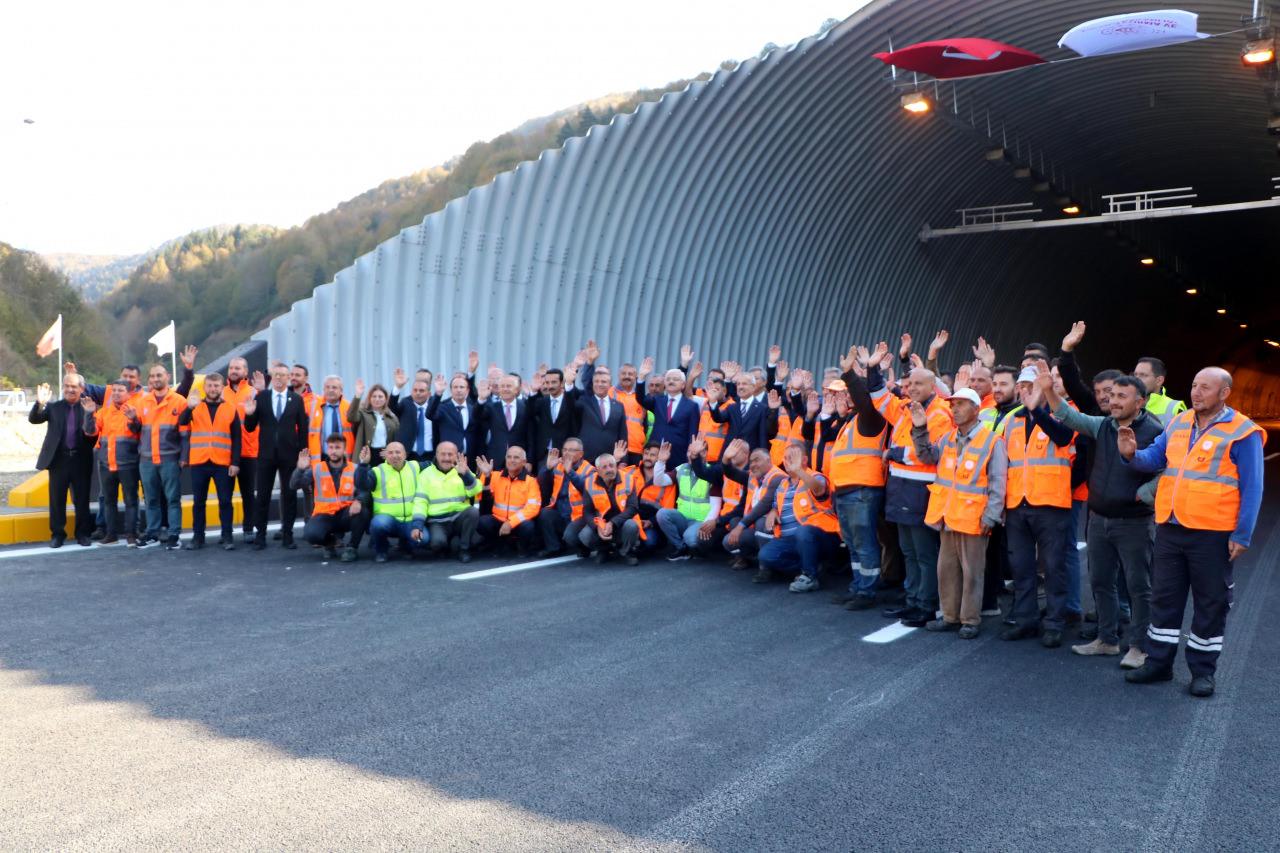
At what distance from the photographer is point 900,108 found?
16.0 m

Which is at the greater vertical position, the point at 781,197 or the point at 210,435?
the point at 781,197

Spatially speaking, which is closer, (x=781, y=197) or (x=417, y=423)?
(x=417, y=423)

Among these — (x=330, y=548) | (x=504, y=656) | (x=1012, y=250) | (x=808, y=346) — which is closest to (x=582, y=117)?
(x=1012, y=250)

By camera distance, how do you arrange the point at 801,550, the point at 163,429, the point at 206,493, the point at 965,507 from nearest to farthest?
the point at 965,507
the point at 801,550
the point at 206,493
the point at 163,429

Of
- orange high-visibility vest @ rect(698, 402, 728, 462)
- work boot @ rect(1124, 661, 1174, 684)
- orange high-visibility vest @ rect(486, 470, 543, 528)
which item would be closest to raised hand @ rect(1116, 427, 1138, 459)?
work boot @ rect(1124, 661, 1174, 684)

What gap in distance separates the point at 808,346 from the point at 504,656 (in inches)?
533

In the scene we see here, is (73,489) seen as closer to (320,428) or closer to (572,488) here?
(320,428)

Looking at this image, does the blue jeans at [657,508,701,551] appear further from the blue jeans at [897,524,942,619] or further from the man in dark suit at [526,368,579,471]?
the blue jeans at [897,524,942,619]

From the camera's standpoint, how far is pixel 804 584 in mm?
8172

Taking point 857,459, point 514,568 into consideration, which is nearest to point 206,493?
point 514,568

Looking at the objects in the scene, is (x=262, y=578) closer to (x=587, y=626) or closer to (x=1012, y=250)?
(x=587, y=626)

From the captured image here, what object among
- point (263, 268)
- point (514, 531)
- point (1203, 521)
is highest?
point (263, 268)

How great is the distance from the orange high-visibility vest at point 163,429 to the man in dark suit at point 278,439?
63cm

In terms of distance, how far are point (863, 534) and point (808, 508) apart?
0.89m
